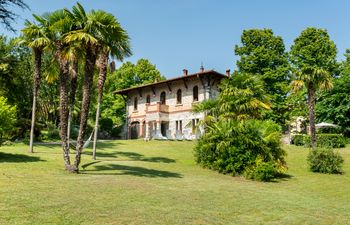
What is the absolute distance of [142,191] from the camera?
11.1 m

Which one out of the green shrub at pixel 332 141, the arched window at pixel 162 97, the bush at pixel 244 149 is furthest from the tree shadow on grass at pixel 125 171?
the arched window at pixel 162 97

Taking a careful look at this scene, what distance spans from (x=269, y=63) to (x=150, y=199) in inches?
1465

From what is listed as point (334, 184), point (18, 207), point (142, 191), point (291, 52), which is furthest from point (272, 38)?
point (18, 207)

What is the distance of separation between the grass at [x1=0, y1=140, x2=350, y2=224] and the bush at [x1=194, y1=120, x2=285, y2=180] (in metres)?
0.95

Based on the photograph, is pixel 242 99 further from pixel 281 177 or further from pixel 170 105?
pixel 170 105

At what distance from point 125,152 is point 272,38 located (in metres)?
27.6

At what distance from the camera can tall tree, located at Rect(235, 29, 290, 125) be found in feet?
140

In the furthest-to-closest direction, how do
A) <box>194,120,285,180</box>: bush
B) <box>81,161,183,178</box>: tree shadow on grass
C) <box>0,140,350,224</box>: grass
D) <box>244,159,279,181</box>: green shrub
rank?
<box>194,120,285,180</box>: bush < <box>244,159,279,181</box>: green shrub < <box>81,161,183,178</box>: tree shadow on grass < <box>0,140,350,224</box>: grass

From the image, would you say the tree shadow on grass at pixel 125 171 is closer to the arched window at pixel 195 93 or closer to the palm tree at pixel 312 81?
the palm tree at pixel 312 81

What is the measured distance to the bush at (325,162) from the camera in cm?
2020

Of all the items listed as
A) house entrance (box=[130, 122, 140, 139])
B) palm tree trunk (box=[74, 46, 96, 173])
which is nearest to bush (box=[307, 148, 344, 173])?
palm tree trunk (box=[74, 46, 96, 173])

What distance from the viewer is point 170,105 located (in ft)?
131

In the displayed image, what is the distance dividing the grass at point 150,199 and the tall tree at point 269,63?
2563cm

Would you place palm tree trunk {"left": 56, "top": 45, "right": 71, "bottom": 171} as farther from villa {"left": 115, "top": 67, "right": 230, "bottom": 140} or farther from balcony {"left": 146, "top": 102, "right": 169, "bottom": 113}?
balcony {"left": 146, "top": 102, "right": 169, "bottom": 113}
